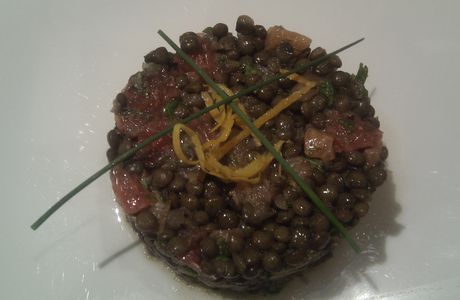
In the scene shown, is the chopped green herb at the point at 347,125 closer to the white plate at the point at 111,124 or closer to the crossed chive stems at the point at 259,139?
the crossed chive stems at the point at 259,139

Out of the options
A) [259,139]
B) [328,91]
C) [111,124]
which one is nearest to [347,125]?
[328,91]

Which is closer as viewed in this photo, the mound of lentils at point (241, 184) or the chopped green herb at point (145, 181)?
the mound of lentils at point (241, 184)

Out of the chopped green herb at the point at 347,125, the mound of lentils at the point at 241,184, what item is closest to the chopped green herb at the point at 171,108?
the mound of lentils at the point at 241,184

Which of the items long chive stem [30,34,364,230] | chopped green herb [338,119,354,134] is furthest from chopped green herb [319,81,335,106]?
long chive stem [30,34,364,230]

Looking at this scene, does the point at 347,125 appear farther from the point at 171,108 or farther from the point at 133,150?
the point at 133,150

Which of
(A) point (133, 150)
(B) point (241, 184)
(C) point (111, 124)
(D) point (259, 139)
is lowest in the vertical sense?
(B) point (241, 184)

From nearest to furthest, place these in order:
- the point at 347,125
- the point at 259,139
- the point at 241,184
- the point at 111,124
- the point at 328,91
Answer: the point at 259,139 < the point at 241,184 < the point at 347,125 < the point at 328,91 < the point at 111,124

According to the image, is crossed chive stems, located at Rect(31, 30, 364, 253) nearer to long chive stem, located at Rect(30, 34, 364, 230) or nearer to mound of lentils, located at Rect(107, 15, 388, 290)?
long chive stem, located at Rect(30, 34, 364, 230)
